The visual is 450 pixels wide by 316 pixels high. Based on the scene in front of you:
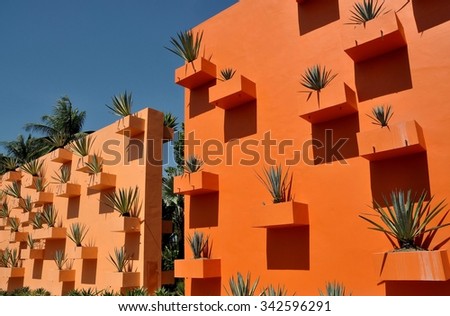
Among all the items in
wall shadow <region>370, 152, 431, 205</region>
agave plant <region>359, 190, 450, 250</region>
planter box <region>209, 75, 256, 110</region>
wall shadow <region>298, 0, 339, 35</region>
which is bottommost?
agave plant <region>359, 190, 450, 250</region>

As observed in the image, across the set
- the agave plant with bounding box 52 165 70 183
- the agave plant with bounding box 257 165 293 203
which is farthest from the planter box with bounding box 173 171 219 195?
the agave plant with bounding box 52 165 70 183

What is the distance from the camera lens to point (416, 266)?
14.3 feet

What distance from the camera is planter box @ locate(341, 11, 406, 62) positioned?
529 centimetres

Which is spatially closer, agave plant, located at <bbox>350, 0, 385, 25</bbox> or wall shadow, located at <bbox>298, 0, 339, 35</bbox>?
agave plant, located at <bbox>350, 0, 385, 25</bbox>

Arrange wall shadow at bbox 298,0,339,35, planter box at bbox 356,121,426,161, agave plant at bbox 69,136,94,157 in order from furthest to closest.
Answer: agave plant at bbox 69,136,94,157, wall shadow at bbox 298,0,339,35, planter box at bbox 356,121,426,161

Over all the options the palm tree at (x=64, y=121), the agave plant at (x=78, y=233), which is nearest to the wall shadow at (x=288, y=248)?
the agave plant at (x=78, y=233)

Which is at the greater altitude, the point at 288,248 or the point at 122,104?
the point at 122,104

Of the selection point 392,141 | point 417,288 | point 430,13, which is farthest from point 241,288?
point 430,13

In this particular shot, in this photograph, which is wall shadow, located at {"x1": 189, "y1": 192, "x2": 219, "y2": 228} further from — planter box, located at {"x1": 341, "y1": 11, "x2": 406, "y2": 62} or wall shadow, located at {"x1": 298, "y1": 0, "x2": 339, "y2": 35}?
planter box, located at {"x1": 341, "y1": 11, "x2": 406, "y2": 62}

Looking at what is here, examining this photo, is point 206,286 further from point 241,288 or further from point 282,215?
point 282,215

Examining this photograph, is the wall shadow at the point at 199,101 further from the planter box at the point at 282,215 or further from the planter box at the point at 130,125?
the planter box at the point at 282,215

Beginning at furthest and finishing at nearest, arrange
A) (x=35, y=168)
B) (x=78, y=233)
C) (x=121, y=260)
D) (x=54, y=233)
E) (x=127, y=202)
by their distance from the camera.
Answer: (x=35, y=168) < (x=54, y=233) < (x=78, y=233) < (x=127, y=202) < (x=121, y=260)

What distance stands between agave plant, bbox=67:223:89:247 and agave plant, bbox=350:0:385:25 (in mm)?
7541

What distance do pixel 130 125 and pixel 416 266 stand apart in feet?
20.5
